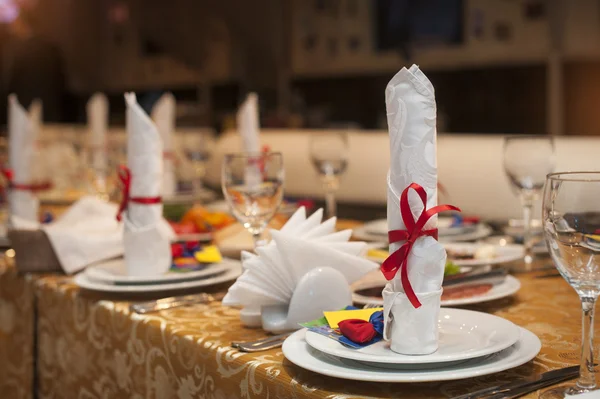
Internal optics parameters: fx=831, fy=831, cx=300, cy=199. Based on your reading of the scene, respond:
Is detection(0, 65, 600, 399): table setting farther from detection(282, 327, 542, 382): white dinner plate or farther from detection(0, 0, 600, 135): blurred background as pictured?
detection(0, 0, 600, 135): blurred background

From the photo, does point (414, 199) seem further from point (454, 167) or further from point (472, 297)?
point (454, 167)

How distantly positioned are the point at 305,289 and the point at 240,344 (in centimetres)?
12

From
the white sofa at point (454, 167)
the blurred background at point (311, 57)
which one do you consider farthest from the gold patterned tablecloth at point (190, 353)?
the blurred background at point (311, 57)

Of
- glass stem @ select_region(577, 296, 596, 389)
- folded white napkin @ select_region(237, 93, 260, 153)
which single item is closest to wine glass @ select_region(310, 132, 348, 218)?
folded white napkin @ select_region(237, 93, 260, 153)

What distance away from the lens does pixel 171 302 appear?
1.28 metres

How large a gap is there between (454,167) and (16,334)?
137 cm

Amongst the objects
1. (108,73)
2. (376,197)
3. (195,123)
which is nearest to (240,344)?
(376,197)

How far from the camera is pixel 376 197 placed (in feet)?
9.17

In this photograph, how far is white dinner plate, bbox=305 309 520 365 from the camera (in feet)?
2.70

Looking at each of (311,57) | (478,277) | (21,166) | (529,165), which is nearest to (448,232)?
(529,165)

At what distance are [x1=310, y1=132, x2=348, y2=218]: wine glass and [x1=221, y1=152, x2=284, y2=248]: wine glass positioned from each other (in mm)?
607

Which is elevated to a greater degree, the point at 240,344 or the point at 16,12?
the point at 16,12

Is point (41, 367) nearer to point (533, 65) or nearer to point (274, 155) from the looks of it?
point (274, 155)

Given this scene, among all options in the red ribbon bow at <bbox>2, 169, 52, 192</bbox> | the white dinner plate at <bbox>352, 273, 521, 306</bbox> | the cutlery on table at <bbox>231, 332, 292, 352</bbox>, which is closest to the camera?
the cutlery on table at <bbox>231, 332, 292, 352</bbox>
